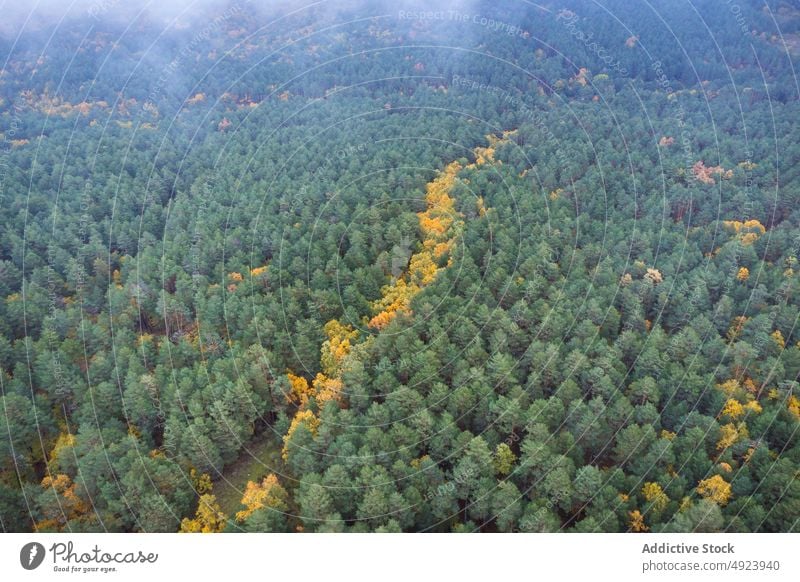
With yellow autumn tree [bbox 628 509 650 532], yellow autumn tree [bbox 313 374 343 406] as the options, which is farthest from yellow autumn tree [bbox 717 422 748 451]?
yellow autumn tree [bbox 313 374 343 406]

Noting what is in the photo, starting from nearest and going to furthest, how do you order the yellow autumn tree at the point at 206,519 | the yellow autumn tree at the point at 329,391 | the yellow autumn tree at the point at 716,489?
the yellow autumn tree at the point at 716,489
the yellow autumn tree at the point at 206,519
the yellow autumn tree at the point at 329,391

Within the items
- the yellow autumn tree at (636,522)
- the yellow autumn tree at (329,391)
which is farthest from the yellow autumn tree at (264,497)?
the yellow autumn tree at (636,522)

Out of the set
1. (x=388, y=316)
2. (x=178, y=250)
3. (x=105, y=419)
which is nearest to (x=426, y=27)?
(x=178, y=250)

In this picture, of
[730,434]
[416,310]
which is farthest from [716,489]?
[416,310]

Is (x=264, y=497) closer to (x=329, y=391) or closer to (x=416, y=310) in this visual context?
(x=329, y=391)

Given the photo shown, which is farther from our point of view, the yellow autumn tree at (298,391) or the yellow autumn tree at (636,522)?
the yellow autumn tree at (298,391)

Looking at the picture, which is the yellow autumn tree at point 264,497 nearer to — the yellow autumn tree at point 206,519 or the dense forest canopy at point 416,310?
the dense forest canopy at point 416,310
